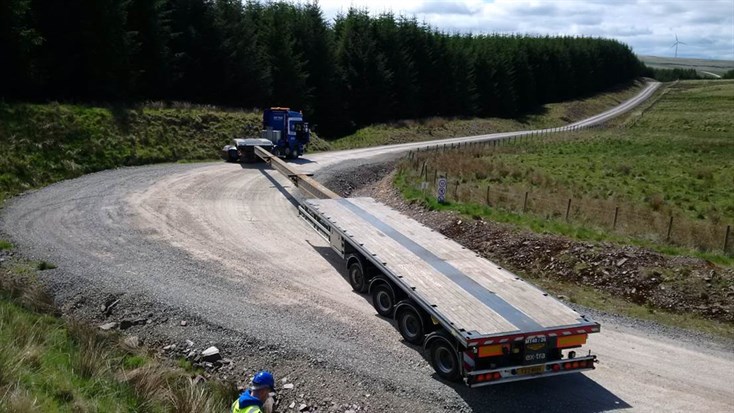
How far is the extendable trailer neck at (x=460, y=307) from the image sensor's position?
32.7ft

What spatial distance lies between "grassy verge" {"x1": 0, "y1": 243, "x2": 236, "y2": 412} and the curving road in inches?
63.9

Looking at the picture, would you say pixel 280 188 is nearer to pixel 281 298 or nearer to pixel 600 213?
pixel 600 213

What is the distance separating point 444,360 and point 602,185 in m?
21.9

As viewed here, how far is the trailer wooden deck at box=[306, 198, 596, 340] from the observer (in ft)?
34.0

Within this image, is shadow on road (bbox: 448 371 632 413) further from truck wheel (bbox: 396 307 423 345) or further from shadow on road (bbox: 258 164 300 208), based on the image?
shadow on road (bbox: 258 164 300 208)

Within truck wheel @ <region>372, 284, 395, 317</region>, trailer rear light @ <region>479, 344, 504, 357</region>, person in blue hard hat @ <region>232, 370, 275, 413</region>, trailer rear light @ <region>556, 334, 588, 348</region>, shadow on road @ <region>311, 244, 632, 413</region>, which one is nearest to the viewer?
person in blue hard hat @ <region>232, 370, 275, 413</region>

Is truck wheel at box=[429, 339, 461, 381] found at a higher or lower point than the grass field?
lower

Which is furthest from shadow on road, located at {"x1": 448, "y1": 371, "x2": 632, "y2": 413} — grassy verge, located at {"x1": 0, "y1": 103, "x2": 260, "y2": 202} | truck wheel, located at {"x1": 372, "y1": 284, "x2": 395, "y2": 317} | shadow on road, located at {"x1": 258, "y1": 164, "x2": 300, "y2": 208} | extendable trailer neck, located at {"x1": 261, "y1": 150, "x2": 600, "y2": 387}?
grassy verge, located at {"x1": 0, "y1": 103, "x2": 260, "y2": 202}

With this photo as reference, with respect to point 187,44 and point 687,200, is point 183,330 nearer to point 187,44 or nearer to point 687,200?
point 687,200

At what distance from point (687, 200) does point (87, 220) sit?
77.6 ft

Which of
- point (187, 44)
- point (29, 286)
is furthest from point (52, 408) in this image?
point (187, 44)

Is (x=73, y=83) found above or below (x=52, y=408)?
above

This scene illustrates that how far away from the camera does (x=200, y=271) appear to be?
1620 centimetres

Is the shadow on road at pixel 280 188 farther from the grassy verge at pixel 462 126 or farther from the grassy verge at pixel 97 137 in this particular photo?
the grassy verge at pixel 462 126
